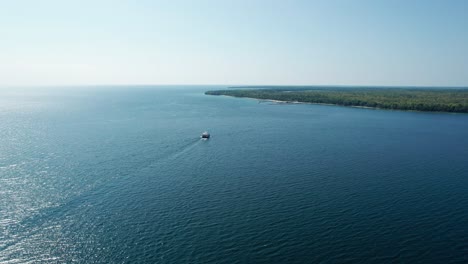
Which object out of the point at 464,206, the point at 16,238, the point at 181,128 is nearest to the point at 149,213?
the point at 16,238

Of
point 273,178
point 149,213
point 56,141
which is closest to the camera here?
point 149,213

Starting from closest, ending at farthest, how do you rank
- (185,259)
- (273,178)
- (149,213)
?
(185,259), (149,213), (273,178)

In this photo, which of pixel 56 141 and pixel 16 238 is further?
pixel 56 141

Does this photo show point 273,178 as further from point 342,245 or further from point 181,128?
point 181,128

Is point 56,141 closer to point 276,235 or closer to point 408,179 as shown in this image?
point 276,235

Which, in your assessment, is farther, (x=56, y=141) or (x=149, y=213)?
(x=56, y=141)

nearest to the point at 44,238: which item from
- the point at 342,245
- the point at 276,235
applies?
the point at 276,235
